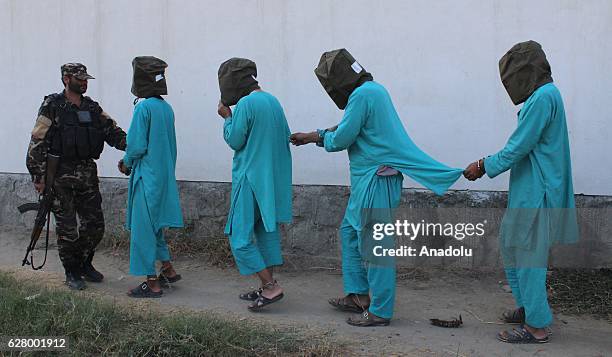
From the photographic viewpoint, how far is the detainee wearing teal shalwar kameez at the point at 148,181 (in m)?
4.95

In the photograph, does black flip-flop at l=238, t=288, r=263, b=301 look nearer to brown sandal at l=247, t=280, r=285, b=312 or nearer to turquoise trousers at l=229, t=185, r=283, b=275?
brown sandal at l=247, t=280, r=285, b=312

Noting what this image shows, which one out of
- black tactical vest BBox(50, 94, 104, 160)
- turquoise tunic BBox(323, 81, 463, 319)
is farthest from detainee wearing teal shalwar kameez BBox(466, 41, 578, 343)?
black tactical vest BBox(50, 94, 104, 160)

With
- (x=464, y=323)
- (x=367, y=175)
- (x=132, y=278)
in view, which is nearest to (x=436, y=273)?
(x=464, y=323)

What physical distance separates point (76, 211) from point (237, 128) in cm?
170

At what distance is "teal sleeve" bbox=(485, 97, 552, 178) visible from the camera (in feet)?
12.6

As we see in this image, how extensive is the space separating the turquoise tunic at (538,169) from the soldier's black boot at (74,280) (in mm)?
3267

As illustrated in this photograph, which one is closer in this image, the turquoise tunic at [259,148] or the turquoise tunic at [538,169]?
the turquoise tunic at [538,169]

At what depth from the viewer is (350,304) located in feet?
15.3

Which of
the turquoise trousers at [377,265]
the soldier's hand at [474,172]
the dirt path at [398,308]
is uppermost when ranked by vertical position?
the soldier's hand at [474,172]

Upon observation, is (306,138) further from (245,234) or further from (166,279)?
(166,279)

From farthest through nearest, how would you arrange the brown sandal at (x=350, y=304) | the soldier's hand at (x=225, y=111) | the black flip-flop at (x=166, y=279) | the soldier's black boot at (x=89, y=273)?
1. the soldier's black boot at (x=89, y=273)
2. the black flip-flop at (x=166, y=279)
3. the soldier's hand at (x=225, y=111)
4. the brown sandal at (x=350, y=304)

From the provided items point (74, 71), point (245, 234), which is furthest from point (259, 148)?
point (74, 71)

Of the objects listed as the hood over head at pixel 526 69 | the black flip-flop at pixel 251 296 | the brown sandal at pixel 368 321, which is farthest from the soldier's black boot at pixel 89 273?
the hood over head at pixel 526 69

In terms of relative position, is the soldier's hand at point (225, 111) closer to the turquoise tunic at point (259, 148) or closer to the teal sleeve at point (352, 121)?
the turquoise tunic at point (259, 148)
